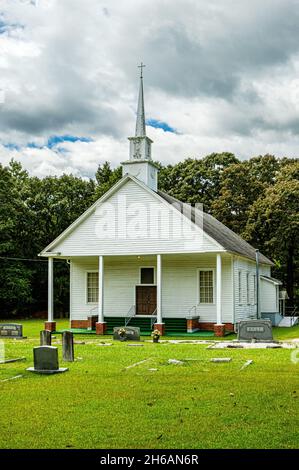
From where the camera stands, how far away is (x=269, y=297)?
123ft

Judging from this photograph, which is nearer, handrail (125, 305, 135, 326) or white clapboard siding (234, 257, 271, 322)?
white clapboard siding (234, 257, 271, 322)

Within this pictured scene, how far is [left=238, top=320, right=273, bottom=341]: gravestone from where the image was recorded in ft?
76.8

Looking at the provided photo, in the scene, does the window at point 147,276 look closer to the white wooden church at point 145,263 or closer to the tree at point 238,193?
the white wooden church at point 145,263

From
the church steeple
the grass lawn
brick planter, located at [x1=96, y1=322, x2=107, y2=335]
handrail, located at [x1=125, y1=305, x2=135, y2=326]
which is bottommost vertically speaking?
the grass lawn

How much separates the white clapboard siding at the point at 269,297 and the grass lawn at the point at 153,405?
20289 mm

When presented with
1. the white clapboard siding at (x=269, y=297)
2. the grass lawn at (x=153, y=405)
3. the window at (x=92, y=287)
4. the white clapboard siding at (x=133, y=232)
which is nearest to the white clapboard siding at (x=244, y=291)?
the white clapboard siding at (x=269, y=297)

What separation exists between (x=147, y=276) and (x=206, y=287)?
11.4 ft

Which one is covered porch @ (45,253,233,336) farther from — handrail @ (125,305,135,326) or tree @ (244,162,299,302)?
tree @ (244,162,299,302)

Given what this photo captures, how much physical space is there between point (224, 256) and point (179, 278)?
2.90 metres

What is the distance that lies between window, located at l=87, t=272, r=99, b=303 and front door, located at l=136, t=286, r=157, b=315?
8.62ft

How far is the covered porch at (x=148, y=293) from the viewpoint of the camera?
1208 inches

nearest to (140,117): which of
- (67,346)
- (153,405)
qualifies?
(67,346)

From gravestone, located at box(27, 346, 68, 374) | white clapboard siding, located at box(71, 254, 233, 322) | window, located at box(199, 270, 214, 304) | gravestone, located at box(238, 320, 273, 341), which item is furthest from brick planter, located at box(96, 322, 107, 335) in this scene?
gravestone, located at box(27, 346, 68, 374)
